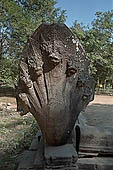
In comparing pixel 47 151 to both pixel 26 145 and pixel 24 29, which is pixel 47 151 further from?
pixel 24 29

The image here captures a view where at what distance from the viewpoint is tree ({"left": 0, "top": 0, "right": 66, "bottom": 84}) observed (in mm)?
7180

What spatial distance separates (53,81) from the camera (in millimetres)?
1186

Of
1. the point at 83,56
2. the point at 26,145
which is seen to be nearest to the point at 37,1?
the point at 26,145

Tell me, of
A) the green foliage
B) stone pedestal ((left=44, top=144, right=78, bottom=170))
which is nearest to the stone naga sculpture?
stone pedestal ((left=44, top=144, right=78, bottom=170))

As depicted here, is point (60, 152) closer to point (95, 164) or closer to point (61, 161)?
point (61, 161)

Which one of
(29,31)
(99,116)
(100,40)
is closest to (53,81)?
(99,116)

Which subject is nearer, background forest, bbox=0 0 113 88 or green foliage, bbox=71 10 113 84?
background forest, bbox=0 0 113 88

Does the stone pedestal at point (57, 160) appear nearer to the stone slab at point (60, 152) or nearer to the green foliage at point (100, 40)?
the stone slab at point (60, 152)

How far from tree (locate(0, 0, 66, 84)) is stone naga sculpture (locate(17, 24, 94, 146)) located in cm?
622

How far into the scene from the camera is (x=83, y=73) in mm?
1244

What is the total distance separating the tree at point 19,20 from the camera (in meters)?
7.18

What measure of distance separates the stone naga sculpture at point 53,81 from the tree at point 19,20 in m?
6.22

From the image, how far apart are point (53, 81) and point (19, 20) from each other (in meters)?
6.64

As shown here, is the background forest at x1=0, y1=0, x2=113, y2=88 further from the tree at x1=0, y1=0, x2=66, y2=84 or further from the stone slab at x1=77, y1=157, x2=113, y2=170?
the stone slab at x1=77, y1=157, x2=113, y2=170
